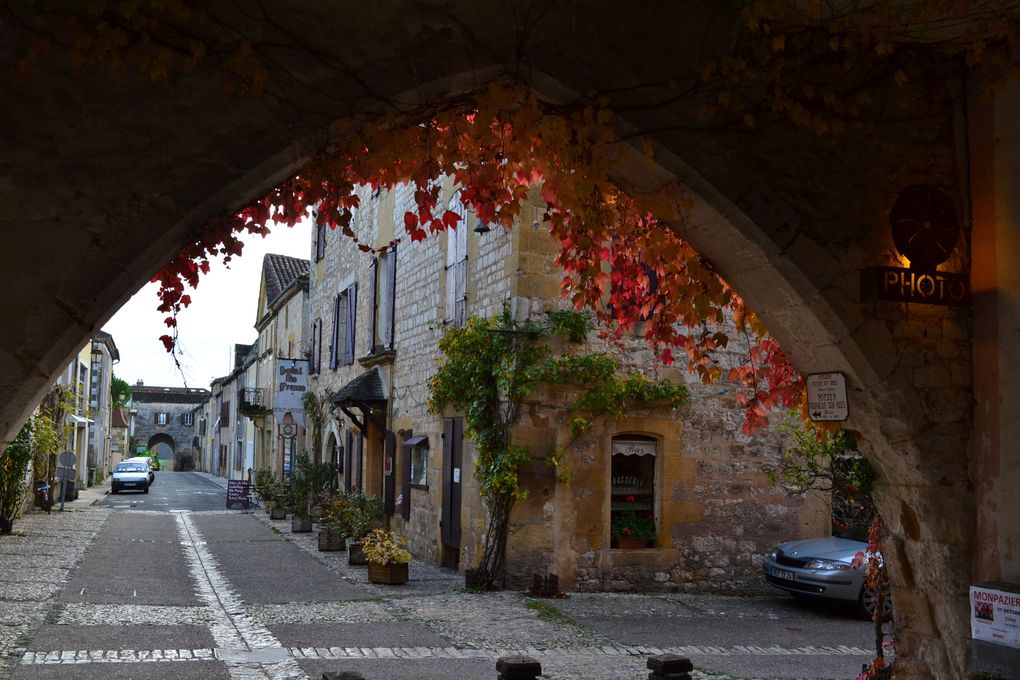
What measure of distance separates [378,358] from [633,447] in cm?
597

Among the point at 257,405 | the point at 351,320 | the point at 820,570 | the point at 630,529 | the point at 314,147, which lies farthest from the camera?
the point at 257,405

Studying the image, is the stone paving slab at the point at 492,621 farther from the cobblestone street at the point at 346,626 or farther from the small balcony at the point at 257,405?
the small balcony at the point at 257,405

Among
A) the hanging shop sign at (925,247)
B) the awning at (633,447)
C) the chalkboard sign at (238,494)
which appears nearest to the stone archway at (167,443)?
the chalkboard sign at (238,494)

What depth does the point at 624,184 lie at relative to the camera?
4344 mm

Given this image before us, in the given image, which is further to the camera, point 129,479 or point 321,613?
point 129,479

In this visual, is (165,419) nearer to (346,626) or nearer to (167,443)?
(167,443)

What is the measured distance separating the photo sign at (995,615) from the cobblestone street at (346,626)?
2931 millimetres

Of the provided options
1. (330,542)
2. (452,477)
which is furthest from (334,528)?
(452,477)

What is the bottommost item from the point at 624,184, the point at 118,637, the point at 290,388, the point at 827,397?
the point at 118,637

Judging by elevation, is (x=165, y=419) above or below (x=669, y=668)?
above

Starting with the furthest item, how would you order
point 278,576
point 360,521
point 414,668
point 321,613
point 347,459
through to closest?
point 347,459
point 360,521
point 278,576
point 321,613
point 414,668

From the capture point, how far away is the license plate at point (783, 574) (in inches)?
391

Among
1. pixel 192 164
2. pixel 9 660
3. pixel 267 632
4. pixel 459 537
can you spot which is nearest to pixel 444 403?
pixel 459 537

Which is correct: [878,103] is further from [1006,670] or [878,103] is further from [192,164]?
[192,164]
